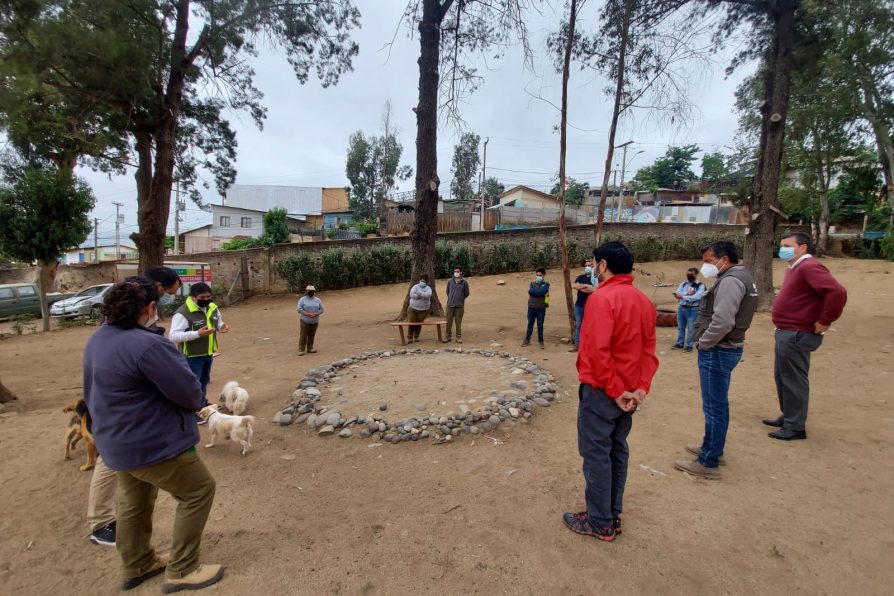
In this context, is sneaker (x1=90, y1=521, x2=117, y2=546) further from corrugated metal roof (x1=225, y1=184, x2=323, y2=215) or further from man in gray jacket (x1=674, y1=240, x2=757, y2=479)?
corrugated metal roof (x1=225, y1=184, x2=323, y2=215)

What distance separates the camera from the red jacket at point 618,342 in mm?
2433

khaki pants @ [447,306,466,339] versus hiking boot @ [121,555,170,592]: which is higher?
khaki pants @ [447,306,466,339]

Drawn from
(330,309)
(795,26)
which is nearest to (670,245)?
(795,26)

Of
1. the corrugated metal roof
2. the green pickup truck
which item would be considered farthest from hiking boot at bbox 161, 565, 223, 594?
the corrugated metal roof

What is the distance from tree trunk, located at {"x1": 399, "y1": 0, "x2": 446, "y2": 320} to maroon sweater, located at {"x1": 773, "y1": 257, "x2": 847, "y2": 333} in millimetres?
7786

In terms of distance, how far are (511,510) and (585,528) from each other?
1.79ft

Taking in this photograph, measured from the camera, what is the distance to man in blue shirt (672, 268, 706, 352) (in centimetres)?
752

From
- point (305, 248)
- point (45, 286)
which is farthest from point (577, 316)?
point (45, 286)

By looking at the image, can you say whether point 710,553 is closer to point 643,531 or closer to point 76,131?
point 643,531

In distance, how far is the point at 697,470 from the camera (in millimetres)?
3434

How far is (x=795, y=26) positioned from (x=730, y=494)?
12.6 metres

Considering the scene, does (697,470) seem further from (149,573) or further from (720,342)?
(149,573)

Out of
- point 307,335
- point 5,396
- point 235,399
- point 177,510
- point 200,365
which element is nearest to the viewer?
point 177,510

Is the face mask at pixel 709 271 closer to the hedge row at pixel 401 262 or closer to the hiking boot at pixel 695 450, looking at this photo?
the hiking boot at pixel 695 450
